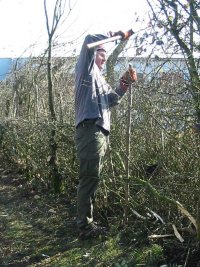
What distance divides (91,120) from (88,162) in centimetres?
41

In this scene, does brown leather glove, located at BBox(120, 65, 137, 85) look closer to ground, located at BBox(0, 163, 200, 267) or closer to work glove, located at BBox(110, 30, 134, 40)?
work glove, located at BBox(110, 30, 134, 40)

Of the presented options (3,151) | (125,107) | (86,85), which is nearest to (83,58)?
(86,85)

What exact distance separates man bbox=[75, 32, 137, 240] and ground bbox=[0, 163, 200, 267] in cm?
28

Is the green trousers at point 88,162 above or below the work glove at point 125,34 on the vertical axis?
below

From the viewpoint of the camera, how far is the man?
4.52m

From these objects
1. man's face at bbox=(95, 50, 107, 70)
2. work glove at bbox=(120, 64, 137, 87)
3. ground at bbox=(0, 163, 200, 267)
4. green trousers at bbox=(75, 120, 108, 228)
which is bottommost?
ground at bbox=(0, 163, 200, 267)

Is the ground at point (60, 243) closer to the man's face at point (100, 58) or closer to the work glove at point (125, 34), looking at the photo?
the man's face at point (100, 58)

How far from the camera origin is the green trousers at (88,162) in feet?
14.9

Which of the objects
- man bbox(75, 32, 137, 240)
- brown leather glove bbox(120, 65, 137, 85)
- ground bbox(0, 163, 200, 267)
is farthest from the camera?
man bbox(75, 32, 137, 240)

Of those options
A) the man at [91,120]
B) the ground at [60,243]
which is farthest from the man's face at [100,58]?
the ground at [60,243]

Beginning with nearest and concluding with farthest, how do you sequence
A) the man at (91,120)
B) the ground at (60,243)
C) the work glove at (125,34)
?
the ground at (60,243) < the work glove at (125,34) < the man at (91,120)

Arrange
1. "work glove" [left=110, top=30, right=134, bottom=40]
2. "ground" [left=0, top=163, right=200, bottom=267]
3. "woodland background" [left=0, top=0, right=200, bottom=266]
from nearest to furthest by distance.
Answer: "woodland background" [left=0, top=0, right=200, bottom=266] → "ground" [left=0, top=163, right=200, bottom=267] → "work glove" [left=110, top=30, right=134, bottom=40]

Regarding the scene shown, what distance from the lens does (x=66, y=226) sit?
5.26 metres

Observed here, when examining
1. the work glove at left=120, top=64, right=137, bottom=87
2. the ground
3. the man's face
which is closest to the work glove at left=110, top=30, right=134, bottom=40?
the work glove at left=120, top=64, right=137, bottom=87
